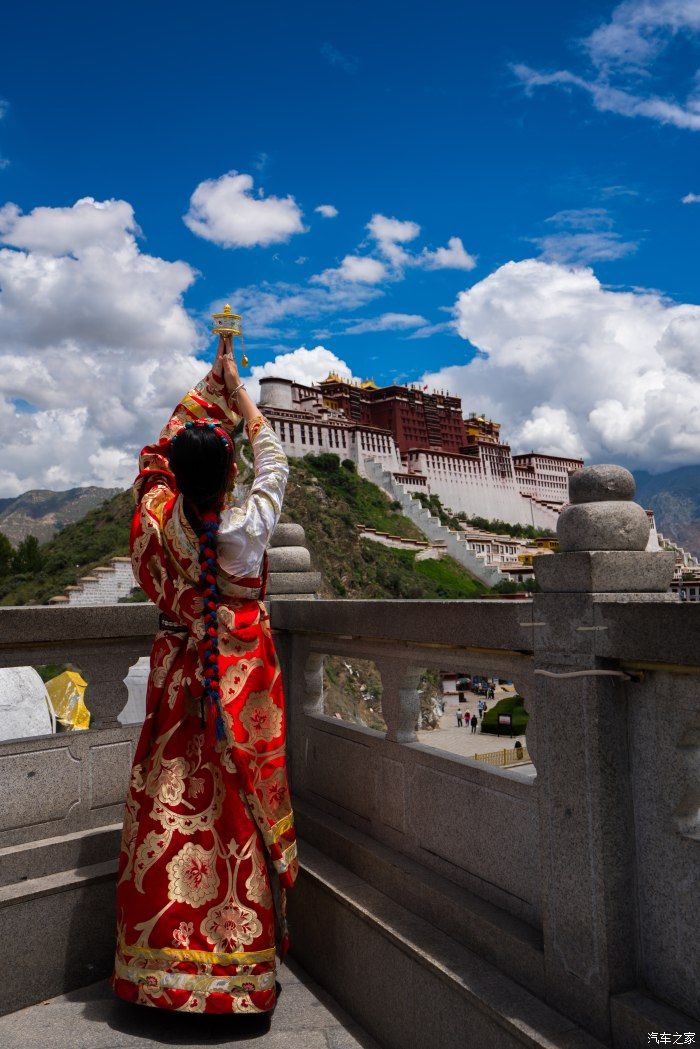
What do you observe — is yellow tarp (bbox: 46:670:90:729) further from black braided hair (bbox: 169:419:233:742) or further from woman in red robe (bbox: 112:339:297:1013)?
black braided hair (bbox: 169:419:233:742)

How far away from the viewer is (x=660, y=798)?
204cm

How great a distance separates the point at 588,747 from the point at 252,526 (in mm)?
1374

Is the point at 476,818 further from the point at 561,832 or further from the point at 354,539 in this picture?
the point at 354,539

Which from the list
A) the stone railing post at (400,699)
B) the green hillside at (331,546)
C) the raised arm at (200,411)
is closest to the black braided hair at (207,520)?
the raised arm at (200,411)

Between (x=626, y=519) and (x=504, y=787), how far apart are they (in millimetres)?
1018

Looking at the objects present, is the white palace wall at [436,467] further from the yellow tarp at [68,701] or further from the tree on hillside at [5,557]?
the yellow tarp at [68,701]

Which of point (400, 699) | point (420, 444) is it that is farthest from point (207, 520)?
point (420, 444)

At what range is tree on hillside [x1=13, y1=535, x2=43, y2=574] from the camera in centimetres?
4972

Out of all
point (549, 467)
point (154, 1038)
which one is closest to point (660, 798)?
point (154, 1038)

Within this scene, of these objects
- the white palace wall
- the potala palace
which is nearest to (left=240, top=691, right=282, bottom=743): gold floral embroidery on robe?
the white palace wall

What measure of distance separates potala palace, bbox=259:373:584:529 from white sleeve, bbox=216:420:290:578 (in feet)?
206

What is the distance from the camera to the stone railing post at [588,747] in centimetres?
210

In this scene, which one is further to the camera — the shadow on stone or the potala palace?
the potala palace

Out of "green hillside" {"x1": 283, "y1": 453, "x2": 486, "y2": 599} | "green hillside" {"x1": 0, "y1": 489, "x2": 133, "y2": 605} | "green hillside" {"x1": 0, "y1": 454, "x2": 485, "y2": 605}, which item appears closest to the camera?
"green hillside" {"x1": 0, "y1": 489, "x2": 133, "y2": 605}
